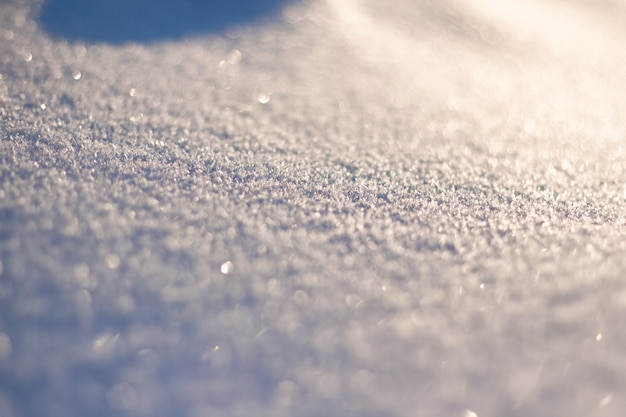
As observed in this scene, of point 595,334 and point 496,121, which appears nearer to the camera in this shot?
point 595,334

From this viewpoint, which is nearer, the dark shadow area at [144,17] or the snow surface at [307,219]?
the snow surface at [307,219]

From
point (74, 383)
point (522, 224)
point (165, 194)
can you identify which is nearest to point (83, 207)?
point (165, 194)

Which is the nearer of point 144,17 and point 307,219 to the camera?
point 307,219

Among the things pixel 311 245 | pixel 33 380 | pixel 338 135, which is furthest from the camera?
pixel 338 135

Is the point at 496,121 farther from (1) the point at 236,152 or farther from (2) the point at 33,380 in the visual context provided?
(2) the point at 33,380

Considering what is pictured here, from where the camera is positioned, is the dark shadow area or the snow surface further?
the dark shadow area
